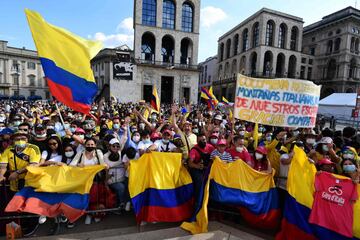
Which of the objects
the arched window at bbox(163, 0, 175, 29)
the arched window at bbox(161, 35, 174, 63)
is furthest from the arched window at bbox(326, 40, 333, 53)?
the arched window at bbox(163, 0, 175, 29)

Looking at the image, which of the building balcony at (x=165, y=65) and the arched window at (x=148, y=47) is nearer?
the building balcony at (x=165, y=65)

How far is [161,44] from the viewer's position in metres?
36.8

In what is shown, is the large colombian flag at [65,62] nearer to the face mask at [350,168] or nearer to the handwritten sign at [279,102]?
the handwritten sign at [279,102]

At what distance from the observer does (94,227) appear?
4.04 metres

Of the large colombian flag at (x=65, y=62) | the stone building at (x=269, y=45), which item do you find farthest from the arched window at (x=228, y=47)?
the large colombian flag at (x=65, y=62)

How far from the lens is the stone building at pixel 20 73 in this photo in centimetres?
5962

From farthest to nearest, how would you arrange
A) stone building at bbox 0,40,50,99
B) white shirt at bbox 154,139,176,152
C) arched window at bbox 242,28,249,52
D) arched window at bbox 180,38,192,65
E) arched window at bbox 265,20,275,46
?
stone building at bbox 0,40,50,99 < arched window at bbox 242,28,249,52 < arched window at bbox 265,20,275,46 < arched window at bbox 180,38,192,65 < white shirt at bbox 154,139,176,152

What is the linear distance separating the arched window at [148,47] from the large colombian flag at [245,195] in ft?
118

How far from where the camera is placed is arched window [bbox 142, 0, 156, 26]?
34.6 metres

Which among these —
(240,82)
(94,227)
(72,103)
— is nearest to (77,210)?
(94,227)

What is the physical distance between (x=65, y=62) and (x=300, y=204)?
5.32 meters

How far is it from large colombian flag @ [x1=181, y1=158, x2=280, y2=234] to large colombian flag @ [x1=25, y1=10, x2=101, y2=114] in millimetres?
3197

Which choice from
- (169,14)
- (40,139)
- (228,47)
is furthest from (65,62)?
(228,47)

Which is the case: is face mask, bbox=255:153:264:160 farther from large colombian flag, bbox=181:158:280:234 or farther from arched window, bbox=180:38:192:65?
arched window, bbox=180:38:192:65
